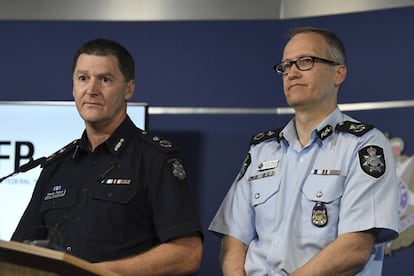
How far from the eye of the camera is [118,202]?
3021 millimetres

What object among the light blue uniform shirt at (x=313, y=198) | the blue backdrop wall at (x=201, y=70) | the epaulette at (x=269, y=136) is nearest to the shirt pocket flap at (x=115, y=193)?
the light blue uniform shirt at (x=313, y=198)

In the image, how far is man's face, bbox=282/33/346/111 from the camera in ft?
10.3

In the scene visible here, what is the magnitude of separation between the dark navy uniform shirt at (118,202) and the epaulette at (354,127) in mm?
555

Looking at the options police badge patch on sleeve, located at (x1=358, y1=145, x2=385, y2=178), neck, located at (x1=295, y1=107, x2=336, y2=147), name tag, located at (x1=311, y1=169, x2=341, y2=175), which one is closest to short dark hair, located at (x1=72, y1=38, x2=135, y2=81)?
neck, located at (x1=295, y1=107, x2=336, y2=147)

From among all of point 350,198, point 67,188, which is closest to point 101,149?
point 67,188

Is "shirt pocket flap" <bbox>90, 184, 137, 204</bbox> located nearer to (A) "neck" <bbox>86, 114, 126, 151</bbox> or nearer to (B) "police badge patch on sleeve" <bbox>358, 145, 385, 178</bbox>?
(A) "neck" <bbox>86, 114, 126, 151</bbox>

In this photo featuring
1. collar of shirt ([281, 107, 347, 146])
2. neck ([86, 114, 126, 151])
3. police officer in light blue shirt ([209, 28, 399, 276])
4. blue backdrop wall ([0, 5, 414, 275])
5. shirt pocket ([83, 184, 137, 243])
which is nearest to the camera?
police officer in light blue shirt ([209, 28, 399, 276])

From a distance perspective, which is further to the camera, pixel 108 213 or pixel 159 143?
pixel 159 143

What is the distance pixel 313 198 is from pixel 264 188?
0.22 metres

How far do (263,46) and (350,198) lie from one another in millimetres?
1708

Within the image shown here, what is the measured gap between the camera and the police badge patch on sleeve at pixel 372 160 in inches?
116

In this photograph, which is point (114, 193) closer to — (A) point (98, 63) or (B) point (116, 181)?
(B) point (116, 181)

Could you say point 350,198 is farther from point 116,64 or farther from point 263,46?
point 263,46

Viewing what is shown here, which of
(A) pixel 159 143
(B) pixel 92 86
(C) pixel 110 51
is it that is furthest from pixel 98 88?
(A) pixel 159 143
